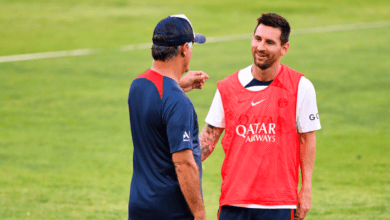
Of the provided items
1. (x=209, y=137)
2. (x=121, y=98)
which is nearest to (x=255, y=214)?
(x=209, y=137)

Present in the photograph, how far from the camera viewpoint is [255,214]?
181 inches

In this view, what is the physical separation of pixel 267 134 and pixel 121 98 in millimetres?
11058

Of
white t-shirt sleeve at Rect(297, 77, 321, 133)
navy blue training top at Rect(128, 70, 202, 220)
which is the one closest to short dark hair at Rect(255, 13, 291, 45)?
white t-shirt sleeve at Rect(297, 77, 321, 133)

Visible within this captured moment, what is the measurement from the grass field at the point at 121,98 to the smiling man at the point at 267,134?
3617 mm

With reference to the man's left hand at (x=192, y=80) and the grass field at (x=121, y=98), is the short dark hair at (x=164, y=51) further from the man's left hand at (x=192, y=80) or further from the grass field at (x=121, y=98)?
the grass field at (x=121, y=98)

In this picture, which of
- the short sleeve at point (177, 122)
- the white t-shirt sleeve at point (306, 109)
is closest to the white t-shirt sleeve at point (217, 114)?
the white t-shirt sleeve at point (306, 109)

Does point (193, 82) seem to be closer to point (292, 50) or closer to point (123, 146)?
point (123, 146)

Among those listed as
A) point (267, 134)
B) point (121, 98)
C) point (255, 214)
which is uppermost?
point (267, 134)

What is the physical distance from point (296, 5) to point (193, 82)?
25.0 meters

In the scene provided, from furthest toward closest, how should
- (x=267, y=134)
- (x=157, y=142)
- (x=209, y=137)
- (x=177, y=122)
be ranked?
(x=209, y=137) → (x=267, y=134) → (x=157, y=142) → (x=177, y=122)

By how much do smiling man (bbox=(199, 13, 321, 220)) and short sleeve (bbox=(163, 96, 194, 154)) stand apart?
0.99 metres

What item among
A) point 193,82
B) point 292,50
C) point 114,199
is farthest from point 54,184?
point 292,50

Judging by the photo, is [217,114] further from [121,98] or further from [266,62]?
[121,98]

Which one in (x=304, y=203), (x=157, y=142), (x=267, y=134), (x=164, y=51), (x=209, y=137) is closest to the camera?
(x=157, y=142)
